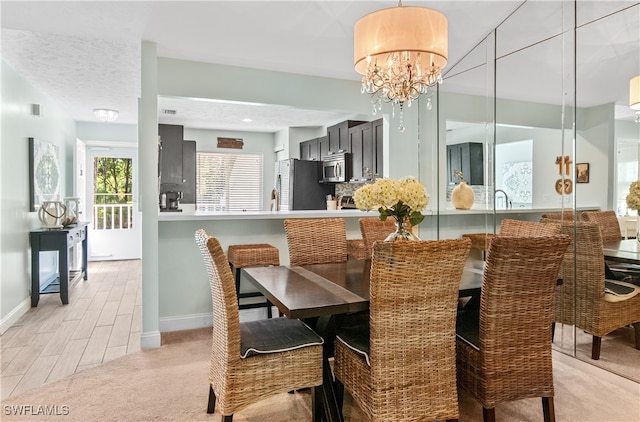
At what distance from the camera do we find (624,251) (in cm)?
288

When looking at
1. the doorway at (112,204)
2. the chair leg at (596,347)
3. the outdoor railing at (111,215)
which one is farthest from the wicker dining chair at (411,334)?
the outdoor railing at (111,215)

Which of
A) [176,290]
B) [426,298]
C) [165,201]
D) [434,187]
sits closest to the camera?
[426,298]

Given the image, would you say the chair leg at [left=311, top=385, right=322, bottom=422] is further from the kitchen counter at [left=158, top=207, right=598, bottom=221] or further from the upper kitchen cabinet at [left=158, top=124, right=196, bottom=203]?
the upper kitchen cabinet at [left=158, top=124, right=196, bottom=203]

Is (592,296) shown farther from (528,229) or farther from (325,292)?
(325,292)

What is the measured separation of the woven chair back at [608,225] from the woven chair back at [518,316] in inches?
52.9

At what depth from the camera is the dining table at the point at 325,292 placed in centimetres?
A: 180

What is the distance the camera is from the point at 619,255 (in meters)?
2.90

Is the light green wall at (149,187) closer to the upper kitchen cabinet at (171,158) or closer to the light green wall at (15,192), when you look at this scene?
the light green wall at (15,192)

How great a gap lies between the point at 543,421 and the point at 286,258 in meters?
2.53

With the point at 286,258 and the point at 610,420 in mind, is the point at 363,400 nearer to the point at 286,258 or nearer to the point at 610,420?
the point at 610,420

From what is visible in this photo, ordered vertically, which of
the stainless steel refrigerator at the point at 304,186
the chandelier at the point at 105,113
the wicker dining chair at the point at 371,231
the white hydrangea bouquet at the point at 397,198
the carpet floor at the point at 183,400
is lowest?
the carpet floor at the point at 183,400

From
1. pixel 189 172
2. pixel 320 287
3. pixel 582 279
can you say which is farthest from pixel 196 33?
pixel 189 172

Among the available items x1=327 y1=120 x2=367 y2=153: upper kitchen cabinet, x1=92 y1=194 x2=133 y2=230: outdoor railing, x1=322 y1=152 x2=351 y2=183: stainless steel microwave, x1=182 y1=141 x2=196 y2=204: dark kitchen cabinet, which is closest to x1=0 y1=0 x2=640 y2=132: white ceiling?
x1=327 y1=120 x2=367 y2=153: upper kitchen cabinet

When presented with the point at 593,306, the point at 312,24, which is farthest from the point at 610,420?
the point at 312,24
